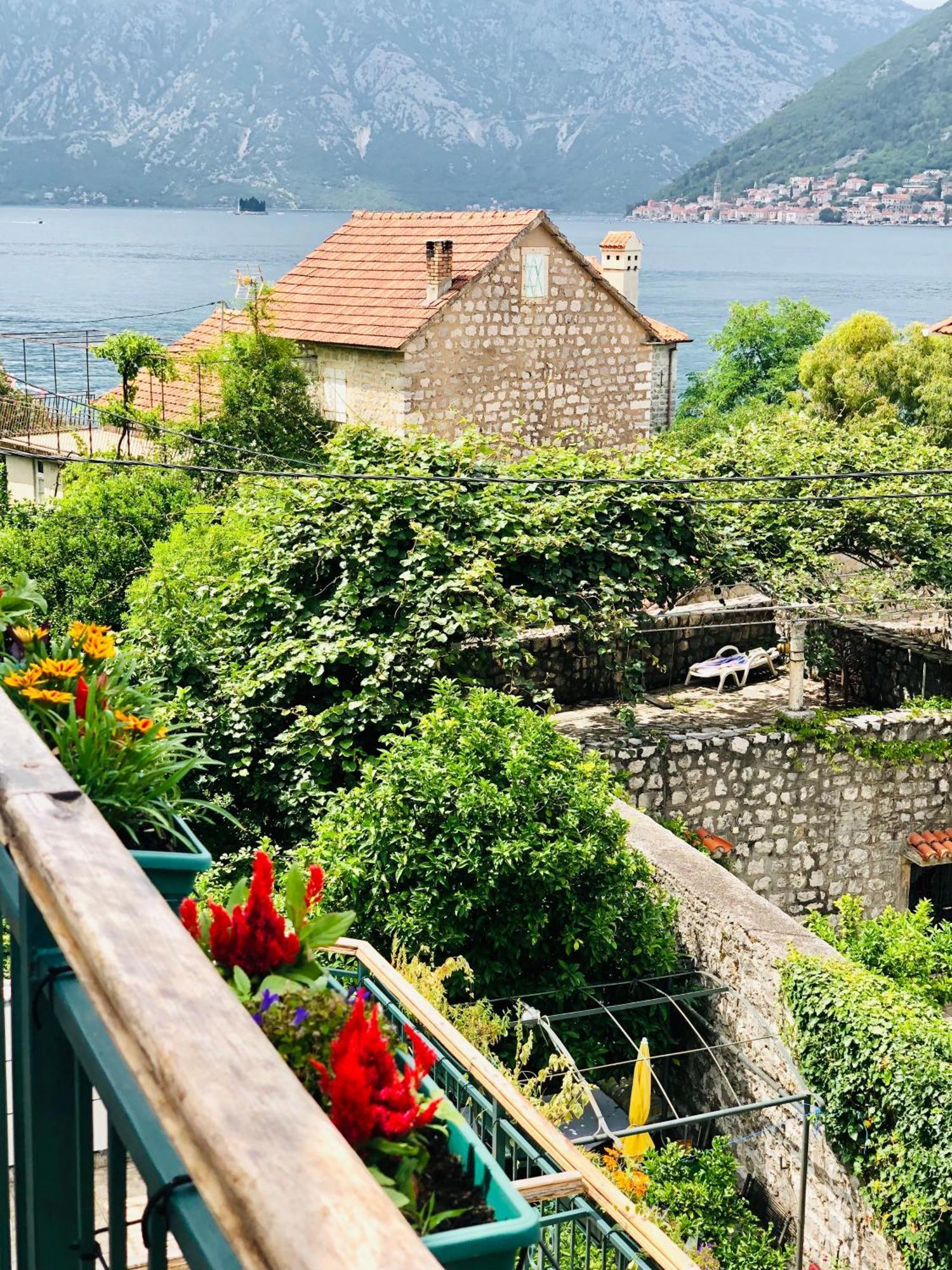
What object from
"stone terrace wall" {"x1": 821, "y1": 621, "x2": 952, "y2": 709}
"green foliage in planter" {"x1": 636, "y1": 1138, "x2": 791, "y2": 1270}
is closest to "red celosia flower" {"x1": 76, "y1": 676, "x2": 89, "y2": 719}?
"green foliage in planter" {"x1": 636, "y1": 1138, "x2": 791, "y2": 1270}

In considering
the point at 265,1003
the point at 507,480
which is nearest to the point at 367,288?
the point at 507,480

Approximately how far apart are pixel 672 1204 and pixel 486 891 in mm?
1982

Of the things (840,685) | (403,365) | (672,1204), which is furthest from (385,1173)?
(403,365)

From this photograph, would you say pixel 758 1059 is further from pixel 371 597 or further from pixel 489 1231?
pixel 489 1231

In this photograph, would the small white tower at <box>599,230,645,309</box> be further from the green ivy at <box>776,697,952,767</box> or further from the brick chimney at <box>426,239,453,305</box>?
the green ivy at <box>776,697,952,767</box>

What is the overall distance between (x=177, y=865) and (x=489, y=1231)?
1676 millimetres

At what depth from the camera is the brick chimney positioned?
20.5 metres

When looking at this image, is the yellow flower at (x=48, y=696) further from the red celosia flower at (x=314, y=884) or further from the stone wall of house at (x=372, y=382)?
the stone wall of house at (x=372, y=382)

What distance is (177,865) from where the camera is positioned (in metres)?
3.03

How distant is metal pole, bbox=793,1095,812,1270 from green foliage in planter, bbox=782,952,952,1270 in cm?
11

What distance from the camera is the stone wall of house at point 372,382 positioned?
2086 centimetres

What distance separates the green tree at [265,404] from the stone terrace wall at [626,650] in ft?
27.6

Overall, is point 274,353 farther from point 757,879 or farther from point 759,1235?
point 759,1235

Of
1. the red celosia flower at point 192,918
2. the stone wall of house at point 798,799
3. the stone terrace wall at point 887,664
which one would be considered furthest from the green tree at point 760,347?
the red celosia flower at point 192,918
